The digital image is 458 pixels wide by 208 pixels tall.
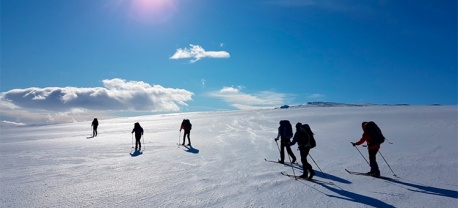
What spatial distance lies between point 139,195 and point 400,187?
6.63 m

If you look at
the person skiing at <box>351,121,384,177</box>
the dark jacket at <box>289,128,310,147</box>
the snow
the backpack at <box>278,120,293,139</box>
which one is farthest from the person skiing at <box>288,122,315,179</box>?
the backpack at <box>278,120,293,139</box>

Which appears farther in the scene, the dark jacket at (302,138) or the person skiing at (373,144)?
the person skiing at (373,144)

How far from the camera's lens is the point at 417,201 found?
6945 mm

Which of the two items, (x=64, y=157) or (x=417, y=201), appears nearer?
(x=417, y=201)

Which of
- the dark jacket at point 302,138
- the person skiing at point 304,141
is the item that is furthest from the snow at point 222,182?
the dark jacket at point 302,138

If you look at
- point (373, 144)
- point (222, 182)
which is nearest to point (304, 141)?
point (373, 144)

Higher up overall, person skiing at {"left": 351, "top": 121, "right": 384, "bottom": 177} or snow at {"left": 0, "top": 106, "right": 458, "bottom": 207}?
person skiing at {"left": 351, "top": 121, "right": 384, "bottom": 177}

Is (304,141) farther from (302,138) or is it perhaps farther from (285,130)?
(285,130)

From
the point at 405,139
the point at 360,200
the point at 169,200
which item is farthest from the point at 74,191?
the point at 405,139

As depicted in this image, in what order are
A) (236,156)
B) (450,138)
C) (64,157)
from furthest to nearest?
(450,138), (64,157), (236,156)

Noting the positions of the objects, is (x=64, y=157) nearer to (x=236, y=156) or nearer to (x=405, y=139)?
(x=236, y=156)

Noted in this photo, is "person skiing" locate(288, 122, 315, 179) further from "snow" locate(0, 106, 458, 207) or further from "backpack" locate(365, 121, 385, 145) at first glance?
"backpack" locate(365, 121, 385, 145)

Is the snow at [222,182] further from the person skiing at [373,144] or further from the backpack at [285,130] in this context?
the backpack at [285,130]

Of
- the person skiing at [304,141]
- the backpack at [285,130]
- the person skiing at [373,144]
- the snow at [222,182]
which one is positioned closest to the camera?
the snow at [222,182]
